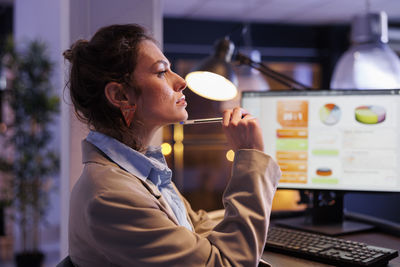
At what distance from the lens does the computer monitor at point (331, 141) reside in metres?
1.30

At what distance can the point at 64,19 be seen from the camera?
153cm

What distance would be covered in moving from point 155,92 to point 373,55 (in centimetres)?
154

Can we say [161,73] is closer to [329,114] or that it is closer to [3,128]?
[329,114]

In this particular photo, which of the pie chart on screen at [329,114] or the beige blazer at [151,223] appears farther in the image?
the pie chart on screen at [329,114]

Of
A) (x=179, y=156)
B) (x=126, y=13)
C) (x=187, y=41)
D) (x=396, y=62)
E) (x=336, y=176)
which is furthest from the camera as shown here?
(x=187, y=41)

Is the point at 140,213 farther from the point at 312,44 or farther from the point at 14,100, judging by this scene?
the point at 312,44

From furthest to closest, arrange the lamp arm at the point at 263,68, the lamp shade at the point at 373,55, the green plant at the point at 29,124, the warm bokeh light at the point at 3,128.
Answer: the warm bokeh light at the point at 3,128
the green plant at the point at 29,124
the lamp shade at the point at 373,55
the lamp arm at the point at 263,68

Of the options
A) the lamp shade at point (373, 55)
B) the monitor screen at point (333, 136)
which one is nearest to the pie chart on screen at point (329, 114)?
the monitor screen at point (333, 136)

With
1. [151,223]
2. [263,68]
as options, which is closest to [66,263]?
[151,223]

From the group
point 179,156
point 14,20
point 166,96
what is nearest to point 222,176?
point 179,156

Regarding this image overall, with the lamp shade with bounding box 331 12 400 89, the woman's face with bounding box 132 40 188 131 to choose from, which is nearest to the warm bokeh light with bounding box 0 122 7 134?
the lamp shade with bounding box 331 12 400 89

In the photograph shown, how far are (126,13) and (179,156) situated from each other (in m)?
4.13

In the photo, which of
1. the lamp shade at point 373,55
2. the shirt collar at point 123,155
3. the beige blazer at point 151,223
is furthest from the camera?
the lamp shade at point 373,55

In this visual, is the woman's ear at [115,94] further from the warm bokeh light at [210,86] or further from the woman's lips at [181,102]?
the warm bokeh light at [210,86]
